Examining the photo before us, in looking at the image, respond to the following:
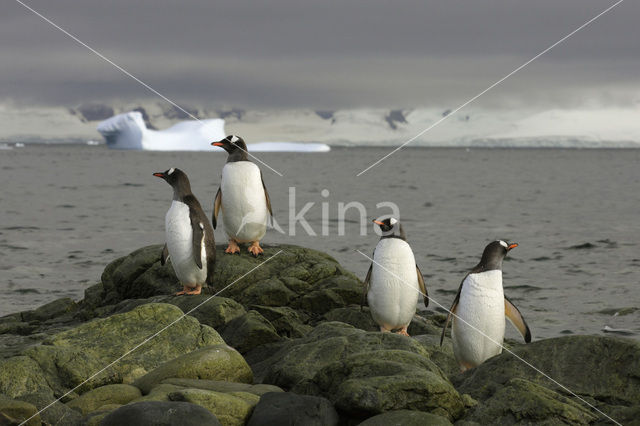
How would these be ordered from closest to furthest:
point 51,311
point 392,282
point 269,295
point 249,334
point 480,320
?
point 480,320 → point 249,334 → point 392,282 → point 269,295 → point 51,311

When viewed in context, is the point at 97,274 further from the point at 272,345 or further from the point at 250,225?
the point at 272,345

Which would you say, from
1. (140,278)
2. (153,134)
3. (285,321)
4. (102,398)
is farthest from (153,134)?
(102,398)

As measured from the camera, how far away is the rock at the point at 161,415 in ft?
14.8

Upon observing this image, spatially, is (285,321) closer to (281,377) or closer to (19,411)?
(281,377)

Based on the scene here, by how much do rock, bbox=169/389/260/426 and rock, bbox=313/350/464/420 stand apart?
0.67 metres

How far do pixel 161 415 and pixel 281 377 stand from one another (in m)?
1.64

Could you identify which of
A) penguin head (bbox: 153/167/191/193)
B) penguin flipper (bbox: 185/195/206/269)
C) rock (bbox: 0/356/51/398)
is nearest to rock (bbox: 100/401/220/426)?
rock (bbox: 0/356/51/398)

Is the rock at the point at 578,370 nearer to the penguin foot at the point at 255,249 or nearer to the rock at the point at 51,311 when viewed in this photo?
the penguin foot at the point at 255,249

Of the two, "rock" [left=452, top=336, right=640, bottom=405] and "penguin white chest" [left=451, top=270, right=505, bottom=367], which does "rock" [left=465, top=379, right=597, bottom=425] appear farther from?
"penguin white chest" [left=451, top=270, right=505, bottom=367]

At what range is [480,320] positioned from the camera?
7352mm

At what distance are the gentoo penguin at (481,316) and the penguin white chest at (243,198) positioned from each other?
3.65m

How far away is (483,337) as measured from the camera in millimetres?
7355

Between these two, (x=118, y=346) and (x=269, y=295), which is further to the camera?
(x=269, y=295)

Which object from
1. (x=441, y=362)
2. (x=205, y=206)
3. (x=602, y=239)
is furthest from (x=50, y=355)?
(x=205, y=206)
